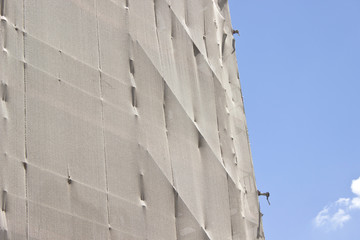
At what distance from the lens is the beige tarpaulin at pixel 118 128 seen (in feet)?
17.0

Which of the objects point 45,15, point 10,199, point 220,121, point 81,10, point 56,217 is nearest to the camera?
point 10,199

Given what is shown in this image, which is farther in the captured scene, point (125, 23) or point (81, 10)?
point (125, 23)

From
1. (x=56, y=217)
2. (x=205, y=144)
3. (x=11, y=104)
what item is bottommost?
(x=56, y=217)

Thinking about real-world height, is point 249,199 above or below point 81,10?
below

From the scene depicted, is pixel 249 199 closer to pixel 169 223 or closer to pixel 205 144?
pixel 205 144

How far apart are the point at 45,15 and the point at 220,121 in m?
3.03

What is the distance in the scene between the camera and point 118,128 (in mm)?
6184

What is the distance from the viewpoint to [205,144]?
7.54m

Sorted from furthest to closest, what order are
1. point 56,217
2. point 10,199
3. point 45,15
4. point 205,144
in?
point 205,144, point 45,15, point 56,217, point 10,199

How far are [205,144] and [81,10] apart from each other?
2.20 m

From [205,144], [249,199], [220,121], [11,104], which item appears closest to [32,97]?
[11,104]

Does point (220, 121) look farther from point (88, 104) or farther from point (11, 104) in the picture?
point (11, 104)

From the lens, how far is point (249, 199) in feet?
27.4

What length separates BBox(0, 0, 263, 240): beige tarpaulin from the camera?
5.17 m
